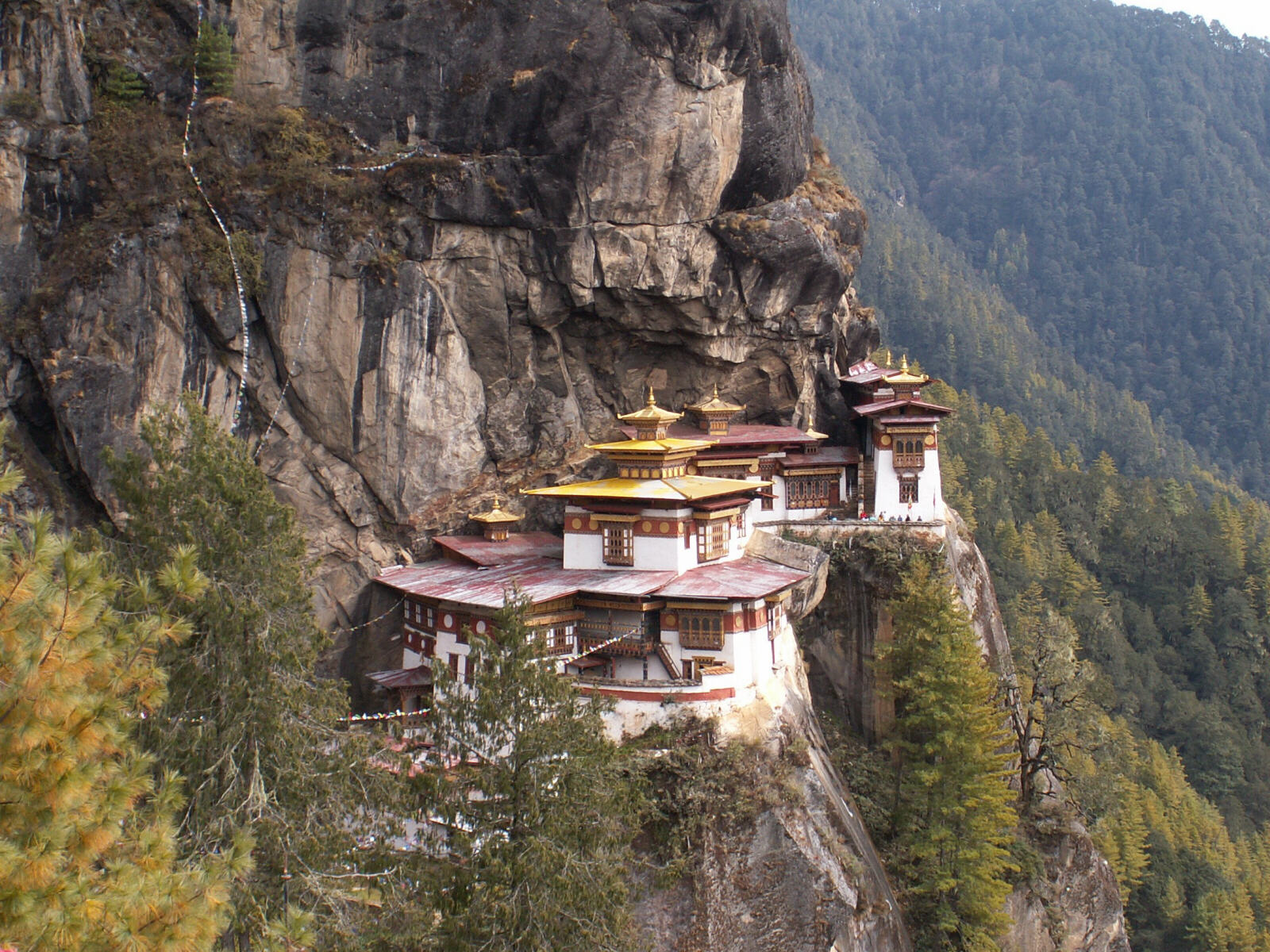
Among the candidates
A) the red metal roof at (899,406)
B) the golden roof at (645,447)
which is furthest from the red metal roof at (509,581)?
the red metal roof at (899,406)

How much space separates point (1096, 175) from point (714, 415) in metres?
141

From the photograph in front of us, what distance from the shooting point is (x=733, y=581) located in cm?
2514

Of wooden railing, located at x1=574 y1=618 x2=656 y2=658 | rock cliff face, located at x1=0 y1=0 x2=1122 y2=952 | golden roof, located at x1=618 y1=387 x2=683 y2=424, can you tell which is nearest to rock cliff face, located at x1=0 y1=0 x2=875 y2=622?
rock cliff face, located at x1=0 y1=0 x2=1122 y2=952

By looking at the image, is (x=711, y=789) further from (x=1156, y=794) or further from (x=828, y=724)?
(x=1156, y=794)

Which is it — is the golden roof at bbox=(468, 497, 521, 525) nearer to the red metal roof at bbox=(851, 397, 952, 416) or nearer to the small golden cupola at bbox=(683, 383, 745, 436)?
the small golden cupola at bbox=(683, 383, 745, 436)

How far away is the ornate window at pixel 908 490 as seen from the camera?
3186cm

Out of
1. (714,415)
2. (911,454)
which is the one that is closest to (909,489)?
(911,454)

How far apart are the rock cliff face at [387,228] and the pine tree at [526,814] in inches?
467

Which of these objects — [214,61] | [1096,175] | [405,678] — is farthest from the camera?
[1096,175]

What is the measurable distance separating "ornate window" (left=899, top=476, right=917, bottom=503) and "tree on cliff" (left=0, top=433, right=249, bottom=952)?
82.5 feet

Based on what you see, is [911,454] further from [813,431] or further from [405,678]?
[405,678]

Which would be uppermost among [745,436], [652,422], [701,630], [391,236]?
[391,236]

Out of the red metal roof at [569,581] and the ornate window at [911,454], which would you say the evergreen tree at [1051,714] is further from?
the red metal roof at [569,581]

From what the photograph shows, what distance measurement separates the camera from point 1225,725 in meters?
52.7
